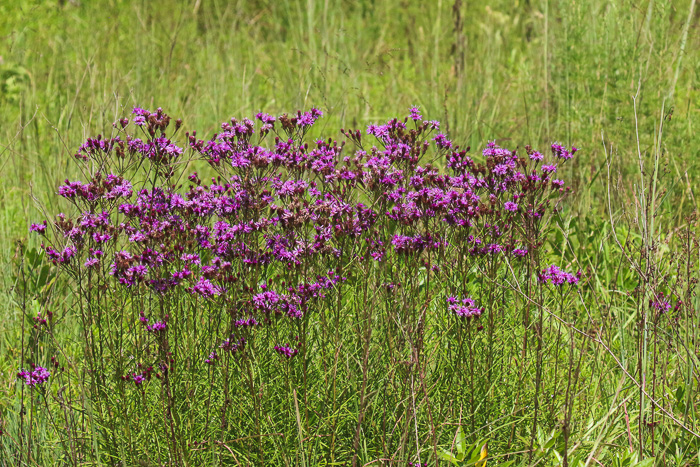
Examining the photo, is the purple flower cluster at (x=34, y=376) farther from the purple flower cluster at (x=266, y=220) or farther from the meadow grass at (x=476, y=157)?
the purple flower cluster at (x=266, y=220)

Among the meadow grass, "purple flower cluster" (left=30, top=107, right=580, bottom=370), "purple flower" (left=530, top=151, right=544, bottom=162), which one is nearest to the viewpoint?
"purple flower cluster" (left=30, top=107, right=580, bottom=370)

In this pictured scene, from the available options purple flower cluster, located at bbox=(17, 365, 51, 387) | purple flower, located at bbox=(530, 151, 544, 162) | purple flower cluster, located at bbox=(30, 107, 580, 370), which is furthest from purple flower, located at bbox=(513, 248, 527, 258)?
purple flower cluster, located at bbox=(17, 365, 51, 387)

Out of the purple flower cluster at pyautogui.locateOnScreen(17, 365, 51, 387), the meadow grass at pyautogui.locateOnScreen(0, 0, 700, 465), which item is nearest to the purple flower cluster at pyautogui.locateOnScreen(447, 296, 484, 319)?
the meadow grass at pyautogui.locateOnScreen(0, 0, 700, 465)

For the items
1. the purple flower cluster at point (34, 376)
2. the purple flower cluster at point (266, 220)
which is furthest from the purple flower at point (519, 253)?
the purple flower cluster at point (34, 376)

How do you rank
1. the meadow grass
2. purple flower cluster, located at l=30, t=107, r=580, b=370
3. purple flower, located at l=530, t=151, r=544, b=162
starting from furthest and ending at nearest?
purple flower, located at l=530, t=151, r=544, b=162 → the meadow grass → purple flower cluster, located at l=30, t=107, r=580, b=370

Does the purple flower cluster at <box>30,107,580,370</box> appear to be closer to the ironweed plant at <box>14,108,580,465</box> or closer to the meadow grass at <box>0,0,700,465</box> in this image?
Result: the ironweed plant at <box>14,108,580,465</box>

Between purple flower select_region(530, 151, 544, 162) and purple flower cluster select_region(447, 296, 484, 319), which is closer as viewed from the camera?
purple flower cluster select_region(447, 296, 484, 319)

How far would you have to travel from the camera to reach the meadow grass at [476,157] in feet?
7.82

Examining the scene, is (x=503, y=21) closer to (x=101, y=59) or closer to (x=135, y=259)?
(x=101, y=59)

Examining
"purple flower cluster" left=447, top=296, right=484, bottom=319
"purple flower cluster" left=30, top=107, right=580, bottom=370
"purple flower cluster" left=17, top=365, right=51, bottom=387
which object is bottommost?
"purple flower cluster" left=17, top=365, right=51, bottom=387

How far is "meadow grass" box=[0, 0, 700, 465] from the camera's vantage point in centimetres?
238

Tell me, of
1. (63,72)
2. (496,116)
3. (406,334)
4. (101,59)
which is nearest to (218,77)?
(101,59)

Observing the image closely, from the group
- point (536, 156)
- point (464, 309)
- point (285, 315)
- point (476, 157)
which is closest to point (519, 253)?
point (536, 156)

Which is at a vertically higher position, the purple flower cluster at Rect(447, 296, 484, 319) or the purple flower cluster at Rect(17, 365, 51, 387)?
the purple flower cluster at Rect(447, 296, 484, 319)
